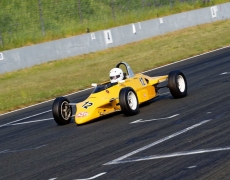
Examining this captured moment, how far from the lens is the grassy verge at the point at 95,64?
81.5 feet

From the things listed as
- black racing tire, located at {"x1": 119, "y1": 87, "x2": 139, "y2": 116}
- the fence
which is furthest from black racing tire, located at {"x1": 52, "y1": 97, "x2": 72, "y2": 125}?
the fence

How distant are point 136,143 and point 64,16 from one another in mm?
30281

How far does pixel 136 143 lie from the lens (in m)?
11.3

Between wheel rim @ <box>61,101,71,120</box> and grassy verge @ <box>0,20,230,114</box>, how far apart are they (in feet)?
21.6

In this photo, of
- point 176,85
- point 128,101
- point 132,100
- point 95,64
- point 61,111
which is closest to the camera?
point 128,101

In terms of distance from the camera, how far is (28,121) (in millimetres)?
17891

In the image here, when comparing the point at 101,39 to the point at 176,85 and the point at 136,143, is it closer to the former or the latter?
the point at 176,85

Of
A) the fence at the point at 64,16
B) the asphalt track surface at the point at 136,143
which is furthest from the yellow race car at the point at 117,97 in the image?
the fence at the point at 64,16

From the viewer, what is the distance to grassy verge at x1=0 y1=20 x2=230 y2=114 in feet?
81.5

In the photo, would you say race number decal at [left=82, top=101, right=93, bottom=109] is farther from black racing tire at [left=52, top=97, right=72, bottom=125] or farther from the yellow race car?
black racing tire at [left=52, top=97, right=72, bottom=125]

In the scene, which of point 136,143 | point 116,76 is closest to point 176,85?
point 116,76

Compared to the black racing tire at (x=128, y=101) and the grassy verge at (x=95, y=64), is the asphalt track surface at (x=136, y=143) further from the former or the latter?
the grassy verge at (x=95, y=64)

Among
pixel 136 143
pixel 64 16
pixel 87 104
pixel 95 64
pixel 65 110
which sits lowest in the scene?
pixel 136 143

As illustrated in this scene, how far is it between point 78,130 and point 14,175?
3945 millimetres
